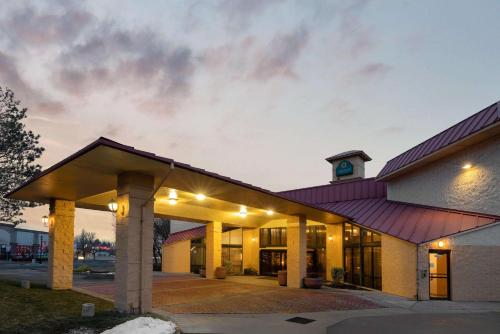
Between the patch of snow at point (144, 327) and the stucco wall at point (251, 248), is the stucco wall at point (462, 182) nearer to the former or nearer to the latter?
the stucco wall at point (251, 248)

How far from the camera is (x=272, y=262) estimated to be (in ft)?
99.2

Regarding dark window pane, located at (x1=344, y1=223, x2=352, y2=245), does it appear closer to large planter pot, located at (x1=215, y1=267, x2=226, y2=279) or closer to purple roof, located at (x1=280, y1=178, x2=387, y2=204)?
purple roof, located at (x1=280, y1=178, x2=387, y2=204)

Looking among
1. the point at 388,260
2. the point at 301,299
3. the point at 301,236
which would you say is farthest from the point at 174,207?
the point at 388,260

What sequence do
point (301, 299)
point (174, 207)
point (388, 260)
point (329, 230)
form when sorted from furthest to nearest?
point (329, 230) < point (174, 207) < point (388, 260) < point (301, 299)

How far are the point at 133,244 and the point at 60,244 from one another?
23.9 ft

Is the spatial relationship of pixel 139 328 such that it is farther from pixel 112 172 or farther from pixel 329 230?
pixel 329 230

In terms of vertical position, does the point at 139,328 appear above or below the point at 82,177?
below

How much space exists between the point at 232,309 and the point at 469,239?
451 inches

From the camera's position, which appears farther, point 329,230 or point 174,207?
A: point 329,230

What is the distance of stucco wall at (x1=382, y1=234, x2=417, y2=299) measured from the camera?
18312 millimetres

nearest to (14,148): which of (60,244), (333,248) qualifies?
(60,244)

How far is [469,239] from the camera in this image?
58.9ft

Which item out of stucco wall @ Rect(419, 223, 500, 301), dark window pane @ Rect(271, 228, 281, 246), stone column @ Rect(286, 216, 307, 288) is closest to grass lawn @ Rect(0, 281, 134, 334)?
stone column @ Rect(286, 216, 307, 288)

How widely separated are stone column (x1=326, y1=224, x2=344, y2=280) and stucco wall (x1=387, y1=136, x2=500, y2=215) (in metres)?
4.92
